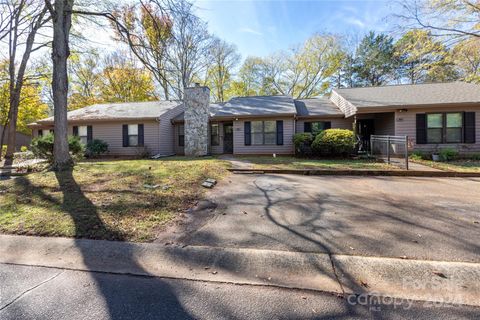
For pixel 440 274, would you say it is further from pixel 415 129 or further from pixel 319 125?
pixel 319 125

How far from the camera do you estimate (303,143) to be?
13.3 m

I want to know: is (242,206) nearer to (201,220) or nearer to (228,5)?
(201,220)

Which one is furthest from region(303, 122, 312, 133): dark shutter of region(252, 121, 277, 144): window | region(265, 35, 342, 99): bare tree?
region(265, 35, 342, 99): bare tree

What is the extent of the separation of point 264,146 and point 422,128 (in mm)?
7627

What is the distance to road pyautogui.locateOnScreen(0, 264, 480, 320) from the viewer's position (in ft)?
6.94

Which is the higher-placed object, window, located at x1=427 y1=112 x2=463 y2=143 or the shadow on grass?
window, located at x1=427 y1=112 x2=463 y2=143

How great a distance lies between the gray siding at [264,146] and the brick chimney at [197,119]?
5.62 ft

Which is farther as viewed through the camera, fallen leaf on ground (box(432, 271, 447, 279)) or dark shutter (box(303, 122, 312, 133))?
dark shutter (box(303, 122, 312, 133))

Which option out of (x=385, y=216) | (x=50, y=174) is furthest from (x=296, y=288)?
(x=50, y=174)

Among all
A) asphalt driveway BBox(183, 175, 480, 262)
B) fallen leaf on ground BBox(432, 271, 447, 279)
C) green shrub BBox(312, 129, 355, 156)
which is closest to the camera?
fallen leaf on ground BBox(432, 271, 447, 279)

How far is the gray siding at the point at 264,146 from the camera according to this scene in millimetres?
14289

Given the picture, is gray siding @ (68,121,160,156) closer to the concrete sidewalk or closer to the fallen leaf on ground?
the concrete sidewalk

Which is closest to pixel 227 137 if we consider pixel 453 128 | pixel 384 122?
pixel 384 122

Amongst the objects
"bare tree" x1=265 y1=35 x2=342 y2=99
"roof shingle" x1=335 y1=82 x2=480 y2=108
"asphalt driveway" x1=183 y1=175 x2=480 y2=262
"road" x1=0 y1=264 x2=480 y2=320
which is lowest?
"road" x1=0 y1=264 x2=480 y2=320
